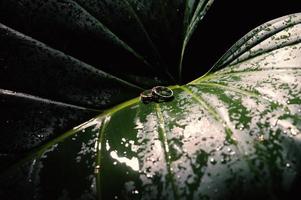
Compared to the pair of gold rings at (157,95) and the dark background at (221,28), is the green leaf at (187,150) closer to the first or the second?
the pair of gold rings at (157,95)

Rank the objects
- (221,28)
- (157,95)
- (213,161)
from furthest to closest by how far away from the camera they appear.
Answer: (221,28)
(157,95)
(213,161)

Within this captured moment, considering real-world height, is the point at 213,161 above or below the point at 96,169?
above

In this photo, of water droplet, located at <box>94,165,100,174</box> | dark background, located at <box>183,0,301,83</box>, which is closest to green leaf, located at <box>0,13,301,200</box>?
water droplet, located at <box>94,165,100,174</box>

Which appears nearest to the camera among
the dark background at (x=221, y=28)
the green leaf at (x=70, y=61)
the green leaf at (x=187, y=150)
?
the green leaf at (x=187, y=150)

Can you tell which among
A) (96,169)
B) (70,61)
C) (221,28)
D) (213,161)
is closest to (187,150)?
(213,161)

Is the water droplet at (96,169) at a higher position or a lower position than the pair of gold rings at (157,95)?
lower

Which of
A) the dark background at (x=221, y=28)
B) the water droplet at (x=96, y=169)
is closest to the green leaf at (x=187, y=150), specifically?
the water droplet at (x=96, y=169)

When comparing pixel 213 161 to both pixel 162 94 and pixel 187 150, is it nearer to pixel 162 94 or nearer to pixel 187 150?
pixel 187 150

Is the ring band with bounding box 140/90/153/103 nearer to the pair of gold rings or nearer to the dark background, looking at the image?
the pair of gold rings
